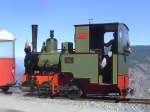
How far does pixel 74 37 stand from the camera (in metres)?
17.2

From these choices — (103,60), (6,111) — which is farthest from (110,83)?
(6,111)

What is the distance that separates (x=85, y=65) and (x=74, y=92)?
1230mm

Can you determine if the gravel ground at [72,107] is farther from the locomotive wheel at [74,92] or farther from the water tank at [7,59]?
the water tank at [7,59]

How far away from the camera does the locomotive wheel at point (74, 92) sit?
1697cm

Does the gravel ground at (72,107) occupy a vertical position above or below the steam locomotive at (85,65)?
below

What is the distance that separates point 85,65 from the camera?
54.5 ft

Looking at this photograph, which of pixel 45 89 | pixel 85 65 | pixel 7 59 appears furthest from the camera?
pixel 7 59

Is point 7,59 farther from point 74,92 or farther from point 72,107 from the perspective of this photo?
point 72,107

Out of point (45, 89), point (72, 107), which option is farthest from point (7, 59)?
point (72, 107)

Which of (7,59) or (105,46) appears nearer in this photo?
(105,46)

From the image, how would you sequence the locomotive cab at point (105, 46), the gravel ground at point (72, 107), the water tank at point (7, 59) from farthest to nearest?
the water tank at point (7, 59), the locomotive cab at point (105, 46), the gravel ground at point (72, 107)

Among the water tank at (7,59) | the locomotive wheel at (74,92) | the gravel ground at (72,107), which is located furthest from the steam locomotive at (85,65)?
the gravel ground at (72,107)

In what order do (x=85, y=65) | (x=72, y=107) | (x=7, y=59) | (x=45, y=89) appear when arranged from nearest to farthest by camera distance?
1. (x=72, y=107)
2. (x=85, y=65)
3. (x=45, y=89)
4. (x=7, y=59)

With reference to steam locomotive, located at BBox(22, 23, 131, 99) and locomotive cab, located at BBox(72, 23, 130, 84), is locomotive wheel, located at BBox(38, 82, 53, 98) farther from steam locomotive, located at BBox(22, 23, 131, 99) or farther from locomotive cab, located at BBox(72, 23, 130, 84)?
locomotive cab, located at BBox(72, 23, 130, 84)
